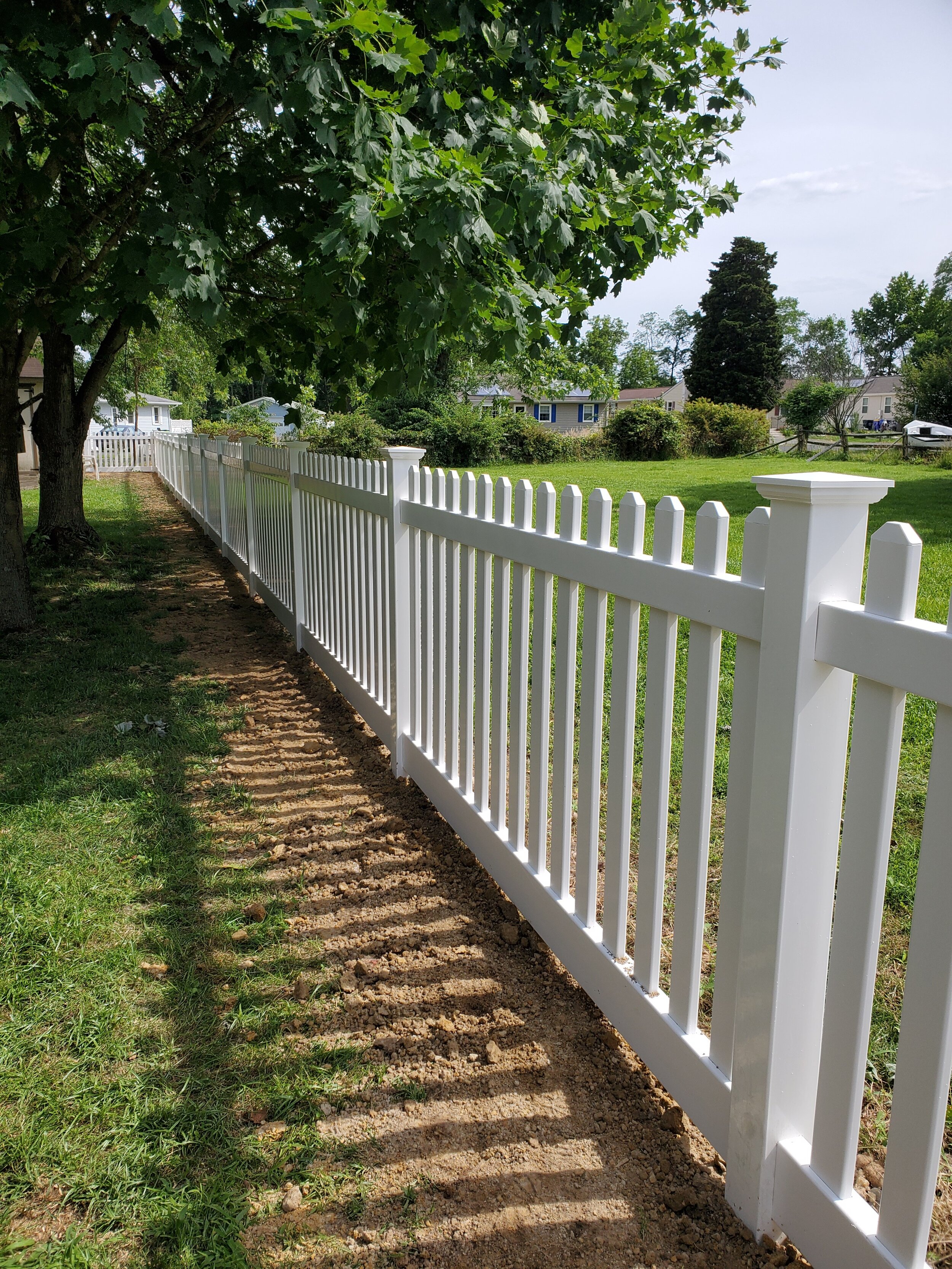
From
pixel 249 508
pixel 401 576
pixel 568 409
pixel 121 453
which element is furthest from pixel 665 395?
pixel 401 576

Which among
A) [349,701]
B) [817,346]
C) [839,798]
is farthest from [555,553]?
[817,346]

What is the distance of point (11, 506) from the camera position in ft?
23.9

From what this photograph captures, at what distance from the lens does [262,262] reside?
384 inches

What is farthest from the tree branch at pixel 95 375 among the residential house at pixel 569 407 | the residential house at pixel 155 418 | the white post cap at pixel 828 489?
the residential house at pixel 569 407

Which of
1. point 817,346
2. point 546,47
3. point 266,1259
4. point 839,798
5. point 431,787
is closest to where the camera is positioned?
point 839,798

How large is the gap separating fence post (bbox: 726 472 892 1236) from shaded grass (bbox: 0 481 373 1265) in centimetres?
98

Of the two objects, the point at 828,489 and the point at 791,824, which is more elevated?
the point at 828,489

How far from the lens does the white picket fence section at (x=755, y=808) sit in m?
1.53

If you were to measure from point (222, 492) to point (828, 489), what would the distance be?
10812 millimetres

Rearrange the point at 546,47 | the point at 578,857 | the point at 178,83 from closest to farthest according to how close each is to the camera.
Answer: the point at 578,857 → the point at 546,47 → the point at 178,83

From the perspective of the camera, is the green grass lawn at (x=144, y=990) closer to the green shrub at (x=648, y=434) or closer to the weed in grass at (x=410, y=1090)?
the weed in grass at (x=410, y=1090)

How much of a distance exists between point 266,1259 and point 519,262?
14.2 feet

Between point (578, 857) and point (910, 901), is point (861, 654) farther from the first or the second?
point (910, 901)

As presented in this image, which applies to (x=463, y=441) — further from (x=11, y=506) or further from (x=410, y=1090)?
(x=410, y=1090)
